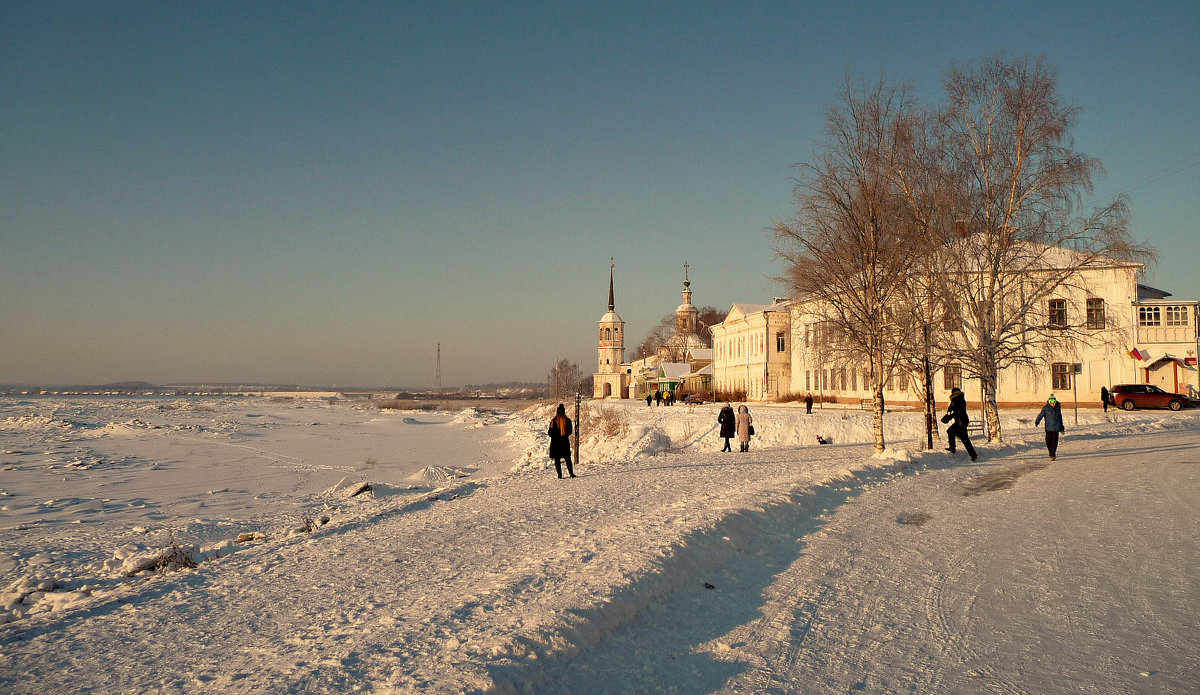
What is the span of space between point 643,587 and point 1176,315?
4986cm

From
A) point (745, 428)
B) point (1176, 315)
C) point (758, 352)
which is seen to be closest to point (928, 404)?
point (745, 428)

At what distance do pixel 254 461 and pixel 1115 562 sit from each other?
98.4 feet

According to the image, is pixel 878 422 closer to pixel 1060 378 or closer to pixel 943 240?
pixel 943 240

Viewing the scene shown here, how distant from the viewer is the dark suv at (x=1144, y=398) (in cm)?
3844

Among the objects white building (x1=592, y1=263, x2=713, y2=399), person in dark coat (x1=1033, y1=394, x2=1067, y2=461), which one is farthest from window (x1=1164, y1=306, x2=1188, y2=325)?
white building (x1=592, y1=263, x2=713, y2=399)

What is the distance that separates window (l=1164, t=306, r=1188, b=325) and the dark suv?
22.5 feet

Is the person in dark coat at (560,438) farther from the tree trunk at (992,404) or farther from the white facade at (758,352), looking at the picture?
the white facade at (758,352)

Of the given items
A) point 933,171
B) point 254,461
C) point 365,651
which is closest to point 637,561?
point 365,651

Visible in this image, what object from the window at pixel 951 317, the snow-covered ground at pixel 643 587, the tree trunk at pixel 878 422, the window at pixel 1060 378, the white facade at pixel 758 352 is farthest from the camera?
the white facade at pixel 758 352

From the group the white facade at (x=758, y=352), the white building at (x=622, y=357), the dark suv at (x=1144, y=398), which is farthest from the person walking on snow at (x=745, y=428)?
the white building at (x=622, y=357)

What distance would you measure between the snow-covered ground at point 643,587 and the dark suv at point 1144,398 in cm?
2717

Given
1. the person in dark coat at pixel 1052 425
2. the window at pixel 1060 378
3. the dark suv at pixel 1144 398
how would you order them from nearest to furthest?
the person in dark coat at pixel 1052 425
the dark suv at pixel 1144 398
the window at pixel 1060 378

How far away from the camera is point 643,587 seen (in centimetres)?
693

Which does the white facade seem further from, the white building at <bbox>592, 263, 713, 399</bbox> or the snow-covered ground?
the snow-covered ground
